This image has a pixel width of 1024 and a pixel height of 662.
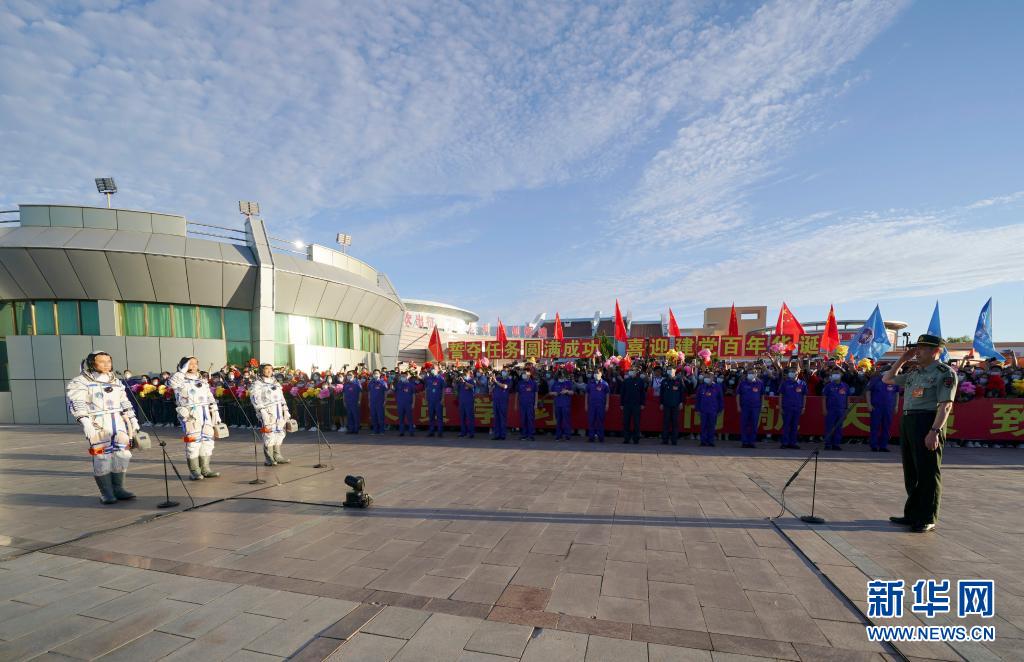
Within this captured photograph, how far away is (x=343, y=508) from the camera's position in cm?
577

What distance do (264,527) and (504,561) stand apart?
3157mm

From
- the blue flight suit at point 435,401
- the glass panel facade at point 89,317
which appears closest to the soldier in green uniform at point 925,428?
the blue flight suit at point 435,401

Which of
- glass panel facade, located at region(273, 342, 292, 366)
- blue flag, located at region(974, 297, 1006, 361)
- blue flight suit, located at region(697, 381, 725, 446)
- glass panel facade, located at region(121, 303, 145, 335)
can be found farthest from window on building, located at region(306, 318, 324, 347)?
blue flag, located at region(974, 297, 1006, 361)

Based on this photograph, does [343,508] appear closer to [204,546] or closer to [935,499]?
[204,546]

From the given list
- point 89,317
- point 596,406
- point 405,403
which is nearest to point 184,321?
point 89,317

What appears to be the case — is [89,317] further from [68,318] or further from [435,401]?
[435,401]

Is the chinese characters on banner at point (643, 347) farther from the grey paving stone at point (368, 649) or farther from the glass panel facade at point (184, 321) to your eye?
the grey paving stone at point (368, 649)

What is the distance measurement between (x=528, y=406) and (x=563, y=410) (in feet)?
3.27

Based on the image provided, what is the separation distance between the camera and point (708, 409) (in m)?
10.7

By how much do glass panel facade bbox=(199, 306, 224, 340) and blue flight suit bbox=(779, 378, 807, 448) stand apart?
23725mm

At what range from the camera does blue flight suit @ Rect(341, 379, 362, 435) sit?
44.7 ft

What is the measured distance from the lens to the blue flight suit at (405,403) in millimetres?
12992

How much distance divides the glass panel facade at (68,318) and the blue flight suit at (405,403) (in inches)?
668

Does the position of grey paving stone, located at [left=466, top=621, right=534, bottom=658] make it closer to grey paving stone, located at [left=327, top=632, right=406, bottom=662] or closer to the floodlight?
grey paving stone, located at [left=327, top=632, right=406, bottom=662]
